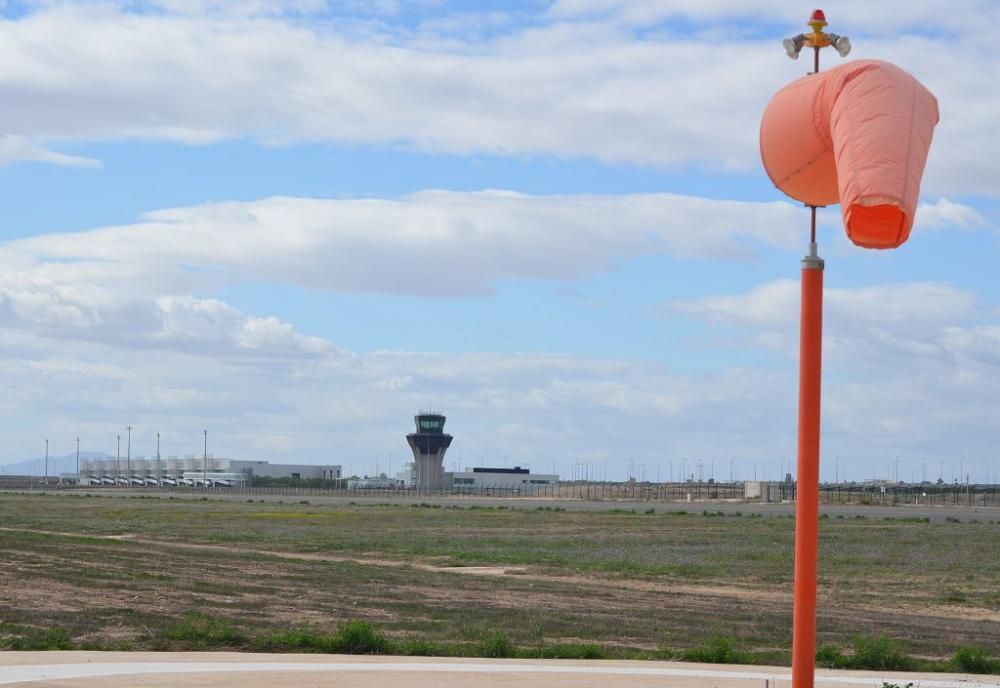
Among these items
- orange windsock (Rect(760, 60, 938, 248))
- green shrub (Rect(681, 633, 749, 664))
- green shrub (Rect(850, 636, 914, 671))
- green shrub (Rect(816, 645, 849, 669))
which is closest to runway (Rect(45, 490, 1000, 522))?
green shrub (Rect(816, 645, 849, 669))

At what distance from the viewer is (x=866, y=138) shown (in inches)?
343

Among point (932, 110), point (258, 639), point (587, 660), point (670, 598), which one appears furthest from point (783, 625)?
point (932, 110)

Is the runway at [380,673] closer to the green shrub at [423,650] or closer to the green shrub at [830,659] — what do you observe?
the green shrub at [423,650]

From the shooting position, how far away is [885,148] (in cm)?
865

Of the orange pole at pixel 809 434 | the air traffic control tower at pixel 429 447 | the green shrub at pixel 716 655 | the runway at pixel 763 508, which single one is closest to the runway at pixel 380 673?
the green shrub at pixel 716 655

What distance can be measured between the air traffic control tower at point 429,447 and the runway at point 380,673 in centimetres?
17437

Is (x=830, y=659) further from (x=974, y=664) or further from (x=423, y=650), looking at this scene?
(x=423, y=650)

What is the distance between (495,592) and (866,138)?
2477cm

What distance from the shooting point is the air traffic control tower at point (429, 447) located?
194 meters

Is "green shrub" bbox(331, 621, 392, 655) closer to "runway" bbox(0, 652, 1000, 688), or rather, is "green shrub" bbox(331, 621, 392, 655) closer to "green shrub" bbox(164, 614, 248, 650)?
"runway" bbox(0, 652, 1000, 688)

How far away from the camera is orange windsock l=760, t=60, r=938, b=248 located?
8.59m

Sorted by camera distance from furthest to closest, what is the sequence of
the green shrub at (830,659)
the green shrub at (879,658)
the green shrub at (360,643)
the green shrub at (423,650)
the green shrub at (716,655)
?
the green shrub at (360,643) → the green shrub at (423,650) → the green shrub at (716,655) → the green shrub at (830,659) → the green shrub at (879,658)

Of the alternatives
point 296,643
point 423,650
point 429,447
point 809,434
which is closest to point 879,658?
point 423,650

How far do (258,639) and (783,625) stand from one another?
10831 mm
